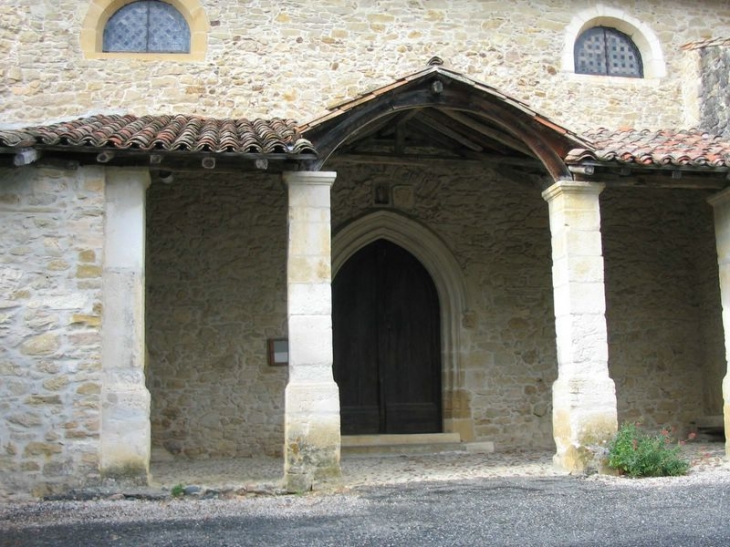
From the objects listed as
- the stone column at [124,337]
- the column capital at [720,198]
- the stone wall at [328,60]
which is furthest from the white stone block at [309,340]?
the column capital at [720,198]

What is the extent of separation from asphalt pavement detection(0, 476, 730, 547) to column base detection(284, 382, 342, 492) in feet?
0.77

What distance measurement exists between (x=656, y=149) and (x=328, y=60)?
3.68m

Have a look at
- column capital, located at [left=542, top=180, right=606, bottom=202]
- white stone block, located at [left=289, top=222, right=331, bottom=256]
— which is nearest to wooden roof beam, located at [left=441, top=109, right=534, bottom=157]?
column capital, located at [left=542, top=180, right=606, bottom=202]

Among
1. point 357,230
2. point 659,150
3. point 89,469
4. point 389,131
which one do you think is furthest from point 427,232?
point 89,469

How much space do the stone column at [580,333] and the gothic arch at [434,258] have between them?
1.98 m

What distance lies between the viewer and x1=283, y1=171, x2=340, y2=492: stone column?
6445mm

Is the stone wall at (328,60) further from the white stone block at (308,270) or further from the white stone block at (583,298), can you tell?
the white stone block at (583,298)

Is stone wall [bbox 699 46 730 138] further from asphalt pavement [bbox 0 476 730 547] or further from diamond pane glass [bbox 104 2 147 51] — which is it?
diamond pane glass [bbox 104 2 147 51]

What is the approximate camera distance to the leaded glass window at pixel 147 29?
8914mm

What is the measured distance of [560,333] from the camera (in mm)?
7426

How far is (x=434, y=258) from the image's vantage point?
947 centimetres

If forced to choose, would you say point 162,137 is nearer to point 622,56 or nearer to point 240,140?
point 240,140

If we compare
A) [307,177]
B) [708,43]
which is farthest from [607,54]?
[307,177]

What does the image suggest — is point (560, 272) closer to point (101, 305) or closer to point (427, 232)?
point (427, 232)
